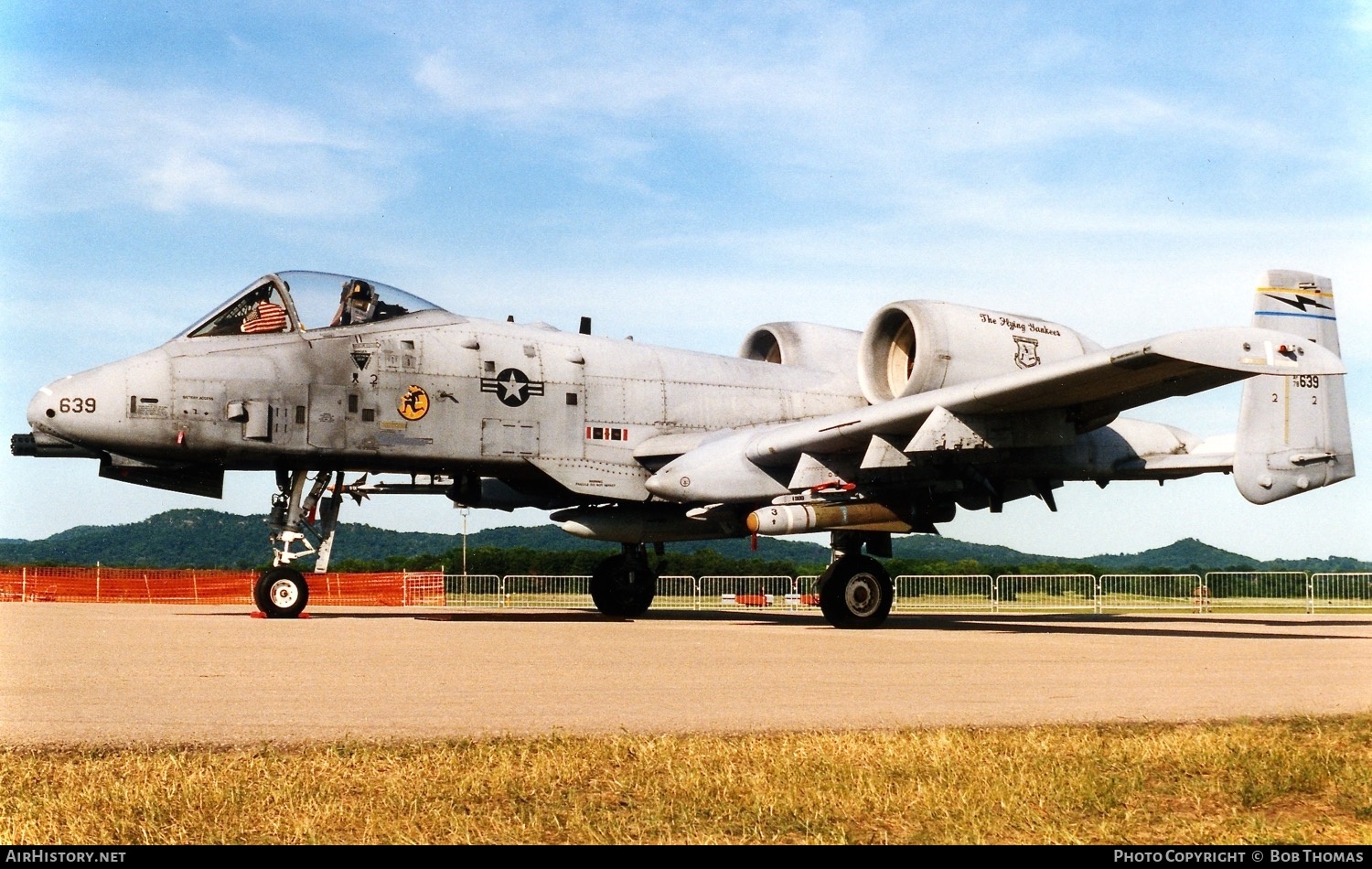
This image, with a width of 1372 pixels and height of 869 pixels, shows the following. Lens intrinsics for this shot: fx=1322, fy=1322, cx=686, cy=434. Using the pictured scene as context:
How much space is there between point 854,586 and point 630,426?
3870 mm

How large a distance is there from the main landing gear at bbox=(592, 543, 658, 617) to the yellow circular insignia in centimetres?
421

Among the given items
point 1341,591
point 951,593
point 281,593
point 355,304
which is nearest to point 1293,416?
point 355,304

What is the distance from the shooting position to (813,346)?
66.3ft

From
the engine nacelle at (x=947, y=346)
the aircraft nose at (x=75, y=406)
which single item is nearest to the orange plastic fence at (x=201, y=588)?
the aircraft nose at (x=75, y=406)

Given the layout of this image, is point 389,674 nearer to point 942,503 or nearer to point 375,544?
point 942,503

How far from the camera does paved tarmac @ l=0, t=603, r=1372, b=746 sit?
256 inches

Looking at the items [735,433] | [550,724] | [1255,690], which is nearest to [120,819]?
Result: [550,724]

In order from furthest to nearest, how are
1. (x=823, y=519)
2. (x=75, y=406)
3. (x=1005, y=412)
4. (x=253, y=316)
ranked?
(x=253, y=316), (x=823, y=519), (x=75, y=406), (x=1005, y=412)

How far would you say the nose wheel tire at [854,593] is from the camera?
620 inches

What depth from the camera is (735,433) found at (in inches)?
669

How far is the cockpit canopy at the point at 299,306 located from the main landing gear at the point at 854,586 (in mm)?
6158

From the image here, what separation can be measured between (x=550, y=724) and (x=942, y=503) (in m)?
10.0

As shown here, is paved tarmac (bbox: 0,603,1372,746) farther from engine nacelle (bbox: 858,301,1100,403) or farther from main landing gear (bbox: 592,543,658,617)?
main landing gear (bbox: 592,543,658,617)

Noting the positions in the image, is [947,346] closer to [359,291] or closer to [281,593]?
[359,291]
